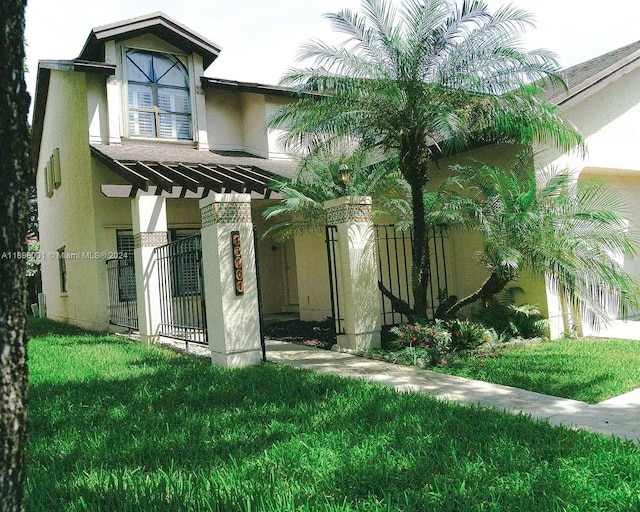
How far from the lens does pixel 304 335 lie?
11617 mm

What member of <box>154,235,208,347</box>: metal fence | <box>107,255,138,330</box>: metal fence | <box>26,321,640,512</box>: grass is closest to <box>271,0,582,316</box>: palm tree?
<box>154,235,208,347</box>: metal fence

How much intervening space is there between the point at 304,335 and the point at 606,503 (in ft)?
28.6

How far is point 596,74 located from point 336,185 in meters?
5.19

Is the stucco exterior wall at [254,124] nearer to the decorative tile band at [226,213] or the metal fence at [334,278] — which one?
the metal fence at [334,278]

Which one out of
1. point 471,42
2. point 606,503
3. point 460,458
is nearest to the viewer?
point 606,503

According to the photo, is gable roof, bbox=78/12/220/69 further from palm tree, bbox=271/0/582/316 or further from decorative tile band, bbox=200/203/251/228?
decorative tile band, bbox=200/203/251/228

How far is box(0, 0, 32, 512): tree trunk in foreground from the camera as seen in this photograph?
1.84 metres

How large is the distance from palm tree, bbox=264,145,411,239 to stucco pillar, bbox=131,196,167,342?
222 centimetres

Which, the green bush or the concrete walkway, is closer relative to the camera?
the concrete walkway

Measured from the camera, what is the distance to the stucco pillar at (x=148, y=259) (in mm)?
10734

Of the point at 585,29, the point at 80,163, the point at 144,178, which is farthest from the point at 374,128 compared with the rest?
the point at 80,163

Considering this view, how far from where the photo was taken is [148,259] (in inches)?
424

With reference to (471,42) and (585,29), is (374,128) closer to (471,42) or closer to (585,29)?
(471,42)
